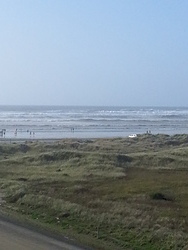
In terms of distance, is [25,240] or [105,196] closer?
[25,240]

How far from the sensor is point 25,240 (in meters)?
17.7

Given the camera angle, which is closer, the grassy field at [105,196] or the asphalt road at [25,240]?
the asphalt road at [25,240]

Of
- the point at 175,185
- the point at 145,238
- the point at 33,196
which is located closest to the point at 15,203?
the point at 33,196

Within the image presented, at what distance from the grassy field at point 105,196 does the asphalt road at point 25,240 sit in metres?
0.89

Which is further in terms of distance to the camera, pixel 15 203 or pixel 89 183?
pixel 89 183

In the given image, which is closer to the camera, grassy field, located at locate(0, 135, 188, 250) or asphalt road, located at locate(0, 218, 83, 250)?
asphalt road, located at locate(0, 218, 83, 250)

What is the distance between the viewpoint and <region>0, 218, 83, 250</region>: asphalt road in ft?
55.2

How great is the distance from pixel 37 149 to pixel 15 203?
86.4ft

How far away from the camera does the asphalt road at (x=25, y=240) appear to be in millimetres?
16828

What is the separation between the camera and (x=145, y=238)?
17828 millimetres

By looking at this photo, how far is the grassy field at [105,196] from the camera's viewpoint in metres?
18.3

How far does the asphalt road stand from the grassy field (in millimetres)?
886

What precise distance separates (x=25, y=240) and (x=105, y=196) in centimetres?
876

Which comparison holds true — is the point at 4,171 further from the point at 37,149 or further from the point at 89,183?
the point at 37,149
